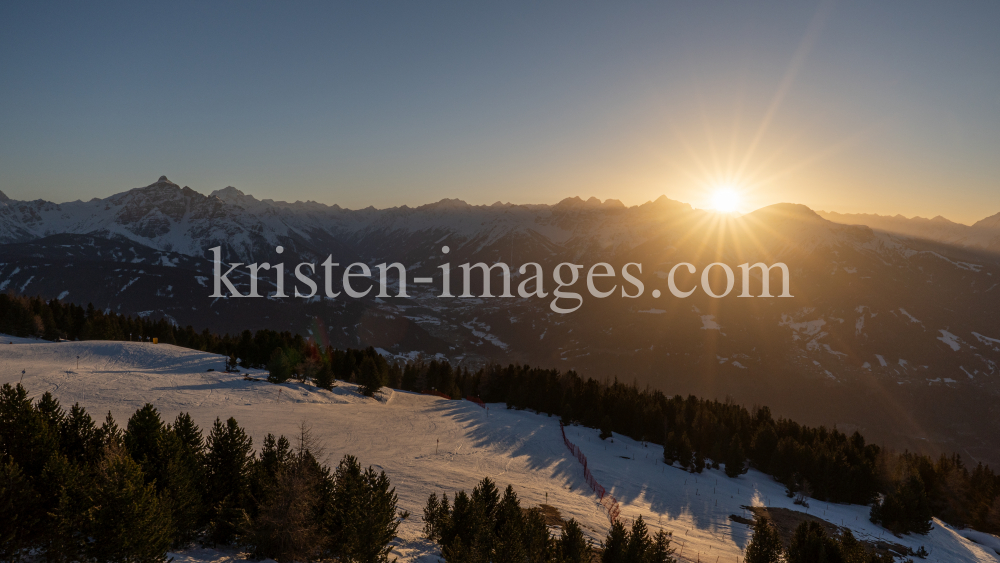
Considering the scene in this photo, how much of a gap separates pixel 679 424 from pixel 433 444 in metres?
52.7

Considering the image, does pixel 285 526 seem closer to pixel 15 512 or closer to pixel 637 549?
pixel 15 512

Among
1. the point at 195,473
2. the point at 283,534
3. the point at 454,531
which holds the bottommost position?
the point at 454,531

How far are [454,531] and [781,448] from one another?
77.8 m

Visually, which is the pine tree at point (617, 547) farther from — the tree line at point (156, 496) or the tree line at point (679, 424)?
the tree line at point (679, 424)

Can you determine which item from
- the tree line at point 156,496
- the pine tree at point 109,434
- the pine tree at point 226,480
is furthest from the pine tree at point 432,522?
the pine tree at point 109,434

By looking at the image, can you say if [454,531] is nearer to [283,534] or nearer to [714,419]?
[283,534]

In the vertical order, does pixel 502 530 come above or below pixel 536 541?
below

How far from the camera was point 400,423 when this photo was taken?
6303 centimetres

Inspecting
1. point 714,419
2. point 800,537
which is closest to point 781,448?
point 714,419

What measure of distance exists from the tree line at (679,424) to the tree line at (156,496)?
168ft

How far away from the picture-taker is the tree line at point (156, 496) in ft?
53.8

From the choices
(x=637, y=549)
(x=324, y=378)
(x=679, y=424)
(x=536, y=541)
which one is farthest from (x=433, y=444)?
(x=679, y=424)

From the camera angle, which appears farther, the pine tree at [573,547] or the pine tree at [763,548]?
the pine tree at [763,548]

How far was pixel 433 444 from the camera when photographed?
56.0 meters
